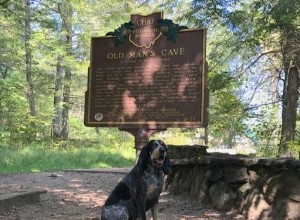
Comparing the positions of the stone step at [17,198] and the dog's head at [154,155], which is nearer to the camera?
the dog's head at [154,155]

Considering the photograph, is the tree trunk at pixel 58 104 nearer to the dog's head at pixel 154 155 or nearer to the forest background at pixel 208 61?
the forest background at pixel 208 61

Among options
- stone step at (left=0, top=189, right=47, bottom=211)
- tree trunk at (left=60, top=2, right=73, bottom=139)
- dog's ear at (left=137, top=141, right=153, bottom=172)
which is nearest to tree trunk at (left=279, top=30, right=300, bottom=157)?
stone step at (left=0, top=189, right=47, bottom=211)

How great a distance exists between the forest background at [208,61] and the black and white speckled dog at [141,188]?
19.4ft

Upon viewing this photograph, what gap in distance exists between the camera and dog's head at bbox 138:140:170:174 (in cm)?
482

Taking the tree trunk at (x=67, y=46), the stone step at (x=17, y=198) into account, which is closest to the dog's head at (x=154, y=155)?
the stone step at (x=17, y=198)

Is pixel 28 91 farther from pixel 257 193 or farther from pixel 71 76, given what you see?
pixel 257 193

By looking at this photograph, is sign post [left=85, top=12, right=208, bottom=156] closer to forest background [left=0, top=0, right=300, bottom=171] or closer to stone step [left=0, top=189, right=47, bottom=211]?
stone step [left=0, top=189, right=47, bottom=211]

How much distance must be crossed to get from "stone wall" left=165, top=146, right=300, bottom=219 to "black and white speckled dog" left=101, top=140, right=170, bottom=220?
190 centimetres

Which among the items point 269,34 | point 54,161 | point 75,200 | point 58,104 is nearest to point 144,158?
point 75,200

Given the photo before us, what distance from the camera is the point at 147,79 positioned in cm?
785

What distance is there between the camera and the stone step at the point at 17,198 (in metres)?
7.07

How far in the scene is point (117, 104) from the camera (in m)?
8.01

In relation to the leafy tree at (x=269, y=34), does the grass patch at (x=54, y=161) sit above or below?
below

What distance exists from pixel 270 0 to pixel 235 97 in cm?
325
